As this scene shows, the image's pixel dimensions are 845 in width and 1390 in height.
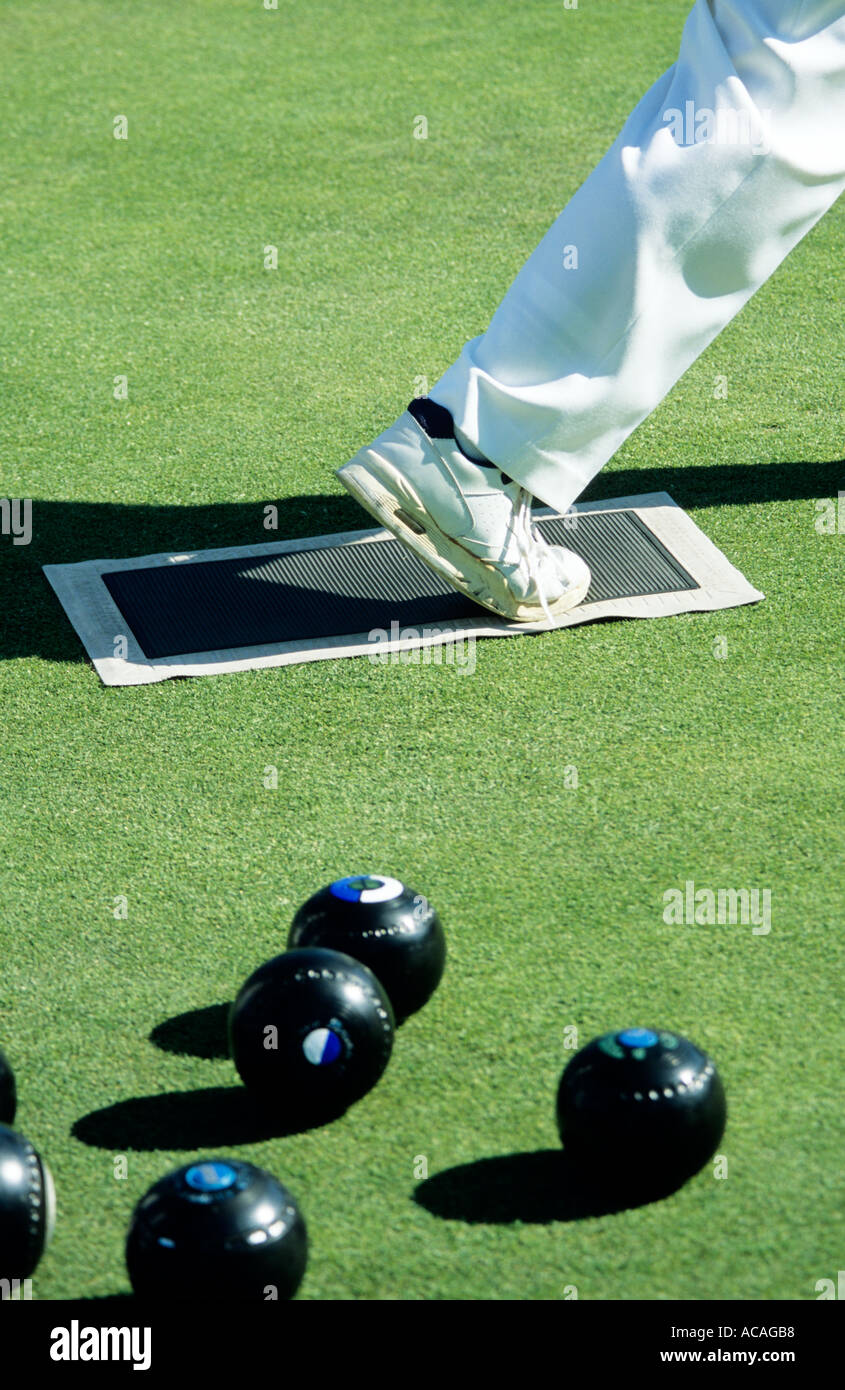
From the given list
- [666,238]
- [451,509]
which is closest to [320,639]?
[451,509]

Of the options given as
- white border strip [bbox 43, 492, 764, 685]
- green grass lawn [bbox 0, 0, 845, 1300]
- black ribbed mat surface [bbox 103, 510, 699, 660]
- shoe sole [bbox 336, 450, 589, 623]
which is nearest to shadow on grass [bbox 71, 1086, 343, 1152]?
green grass lawn [bbox 0, 0, 845, 1300]

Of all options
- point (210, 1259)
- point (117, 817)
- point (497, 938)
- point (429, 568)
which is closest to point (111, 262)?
point (429, 568)

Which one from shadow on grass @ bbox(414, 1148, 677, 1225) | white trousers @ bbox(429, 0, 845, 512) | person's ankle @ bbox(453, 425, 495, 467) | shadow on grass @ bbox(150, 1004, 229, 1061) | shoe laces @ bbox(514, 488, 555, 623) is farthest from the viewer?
shoe laces @ bbox(514, 488, 555, 623)

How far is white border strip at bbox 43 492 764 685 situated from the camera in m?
4.44

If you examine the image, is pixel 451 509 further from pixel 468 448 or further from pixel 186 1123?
pixel 186 1123

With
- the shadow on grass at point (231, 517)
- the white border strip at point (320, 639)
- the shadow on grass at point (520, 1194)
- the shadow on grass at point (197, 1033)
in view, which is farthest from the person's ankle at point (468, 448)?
the shadow on grass at point (520, 1194)

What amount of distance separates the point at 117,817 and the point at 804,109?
7.82 ft

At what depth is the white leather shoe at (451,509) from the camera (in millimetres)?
4426

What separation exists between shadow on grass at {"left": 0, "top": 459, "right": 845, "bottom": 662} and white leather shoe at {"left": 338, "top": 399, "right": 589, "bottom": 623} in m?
0.66

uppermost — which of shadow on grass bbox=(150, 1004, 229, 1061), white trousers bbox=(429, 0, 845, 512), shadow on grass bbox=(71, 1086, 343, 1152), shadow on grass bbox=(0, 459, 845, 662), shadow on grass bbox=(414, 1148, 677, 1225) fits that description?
white trousers bbox=(429, 0, 845, 512)

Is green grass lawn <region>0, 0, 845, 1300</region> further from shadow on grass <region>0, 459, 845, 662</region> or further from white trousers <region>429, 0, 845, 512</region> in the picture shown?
white trousers <region>429, 0, 845, 512</region>

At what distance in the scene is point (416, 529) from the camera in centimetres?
453

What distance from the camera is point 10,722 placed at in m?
4.22

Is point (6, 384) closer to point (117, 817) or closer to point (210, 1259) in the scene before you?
point (117, 817)
